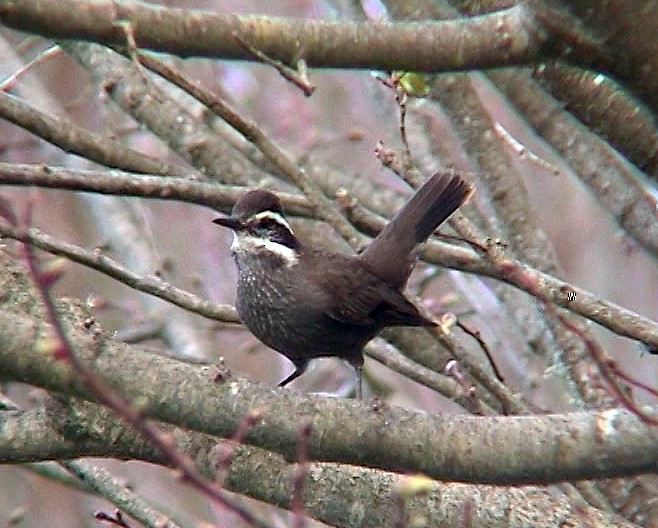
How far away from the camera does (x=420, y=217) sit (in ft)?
14.5

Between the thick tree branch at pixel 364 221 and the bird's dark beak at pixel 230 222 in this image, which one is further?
the bird's dark beak at pixel 230 222

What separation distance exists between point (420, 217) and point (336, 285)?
0.38 metres

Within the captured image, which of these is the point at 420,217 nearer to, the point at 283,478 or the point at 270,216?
the point at 270,216

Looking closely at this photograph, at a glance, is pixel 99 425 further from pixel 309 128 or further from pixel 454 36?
pixel 309 128

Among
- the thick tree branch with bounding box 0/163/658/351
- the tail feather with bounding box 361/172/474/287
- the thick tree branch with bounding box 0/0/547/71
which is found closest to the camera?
the thick tree branch with bounding box 0/0/547/71

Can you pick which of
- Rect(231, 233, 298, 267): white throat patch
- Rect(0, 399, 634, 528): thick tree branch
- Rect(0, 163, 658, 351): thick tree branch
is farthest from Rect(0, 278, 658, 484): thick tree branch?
Rect(231, 233, 298, 267): white throat patch

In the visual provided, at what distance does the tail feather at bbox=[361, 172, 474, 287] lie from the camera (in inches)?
172

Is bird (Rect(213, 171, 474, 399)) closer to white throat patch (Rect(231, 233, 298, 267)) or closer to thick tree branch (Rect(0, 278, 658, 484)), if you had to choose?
white throat patch (Rect(231, 233, 298, 267))

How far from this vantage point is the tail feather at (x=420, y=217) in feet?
14.4

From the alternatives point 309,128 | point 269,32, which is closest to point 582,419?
point 269,32

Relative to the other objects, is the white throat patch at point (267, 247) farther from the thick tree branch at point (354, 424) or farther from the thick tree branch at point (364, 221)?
the thick tree branch at point (354, 424)

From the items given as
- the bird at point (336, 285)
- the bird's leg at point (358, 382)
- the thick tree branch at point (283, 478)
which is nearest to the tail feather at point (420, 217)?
the bird at point (336, 285)

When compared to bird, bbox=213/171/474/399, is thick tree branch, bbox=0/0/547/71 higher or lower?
higher

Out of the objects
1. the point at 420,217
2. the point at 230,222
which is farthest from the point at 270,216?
the point at 420,217
